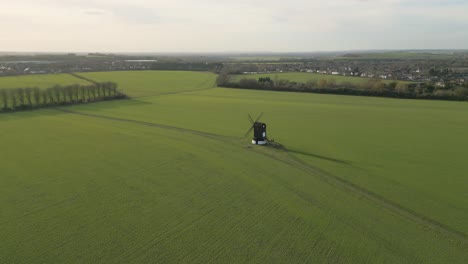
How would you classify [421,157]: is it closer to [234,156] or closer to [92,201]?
[234,156]

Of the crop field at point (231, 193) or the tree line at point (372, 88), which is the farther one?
the tree line at point (372, 88)

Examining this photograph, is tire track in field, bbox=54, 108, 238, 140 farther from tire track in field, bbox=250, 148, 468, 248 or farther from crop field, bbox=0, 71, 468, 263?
tire track in field, bbox=250, 148, 468, 248

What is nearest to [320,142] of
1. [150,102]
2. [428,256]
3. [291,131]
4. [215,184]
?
[291,131]

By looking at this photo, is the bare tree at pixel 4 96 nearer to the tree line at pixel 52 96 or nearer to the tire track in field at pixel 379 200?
the tree line at pixel 52 96

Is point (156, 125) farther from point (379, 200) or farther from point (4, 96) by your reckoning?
point (4, 96)

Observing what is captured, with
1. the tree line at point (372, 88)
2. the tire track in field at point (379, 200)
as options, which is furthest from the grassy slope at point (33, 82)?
the tire track in field at point (379, 200)

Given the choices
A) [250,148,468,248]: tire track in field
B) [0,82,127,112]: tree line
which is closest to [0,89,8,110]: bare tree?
[0,82,127,112]: tree line

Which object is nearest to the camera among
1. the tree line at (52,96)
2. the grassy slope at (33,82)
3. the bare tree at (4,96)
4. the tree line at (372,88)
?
the bare tree at (4,96)

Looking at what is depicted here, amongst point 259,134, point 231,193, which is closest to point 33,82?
point 259,134
